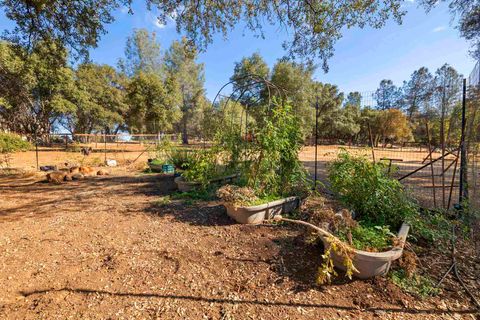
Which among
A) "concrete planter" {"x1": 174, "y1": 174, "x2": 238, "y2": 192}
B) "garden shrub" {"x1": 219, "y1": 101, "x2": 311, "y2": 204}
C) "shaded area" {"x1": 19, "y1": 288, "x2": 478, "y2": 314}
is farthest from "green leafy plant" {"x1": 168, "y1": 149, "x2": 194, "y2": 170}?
"shaded area" {"x1": 19, "y1": 288, "x2": 478, "y2": 314}

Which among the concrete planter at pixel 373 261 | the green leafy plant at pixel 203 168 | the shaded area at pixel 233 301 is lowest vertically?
the shaded area at pixel 233 301

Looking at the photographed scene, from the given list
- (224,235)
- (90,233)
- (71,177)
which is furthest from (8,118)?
(224,235)

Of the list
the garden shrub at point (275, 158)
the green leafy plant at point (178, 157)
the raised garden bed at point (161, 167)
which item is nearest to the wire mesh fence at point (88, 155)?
the green leafy plant at point (178, 157)

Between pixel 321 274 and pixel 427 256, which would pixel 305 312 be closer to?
pixel 321 274

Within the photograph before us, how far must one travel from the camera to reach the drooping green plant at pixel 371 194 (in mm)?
2822

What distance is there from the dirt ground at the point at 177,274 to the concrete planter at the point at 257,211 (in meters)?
0.14

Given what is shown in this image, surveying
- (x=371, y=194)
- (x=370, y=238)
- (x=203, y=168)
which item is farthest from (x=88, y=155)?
(x=370, y=238)

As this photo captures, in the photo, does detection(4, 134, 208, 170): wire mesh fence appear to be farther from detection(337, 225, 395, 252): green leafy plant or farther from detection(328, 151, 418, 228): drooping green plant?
detection(337, 225, 395, 252): green leafy plant

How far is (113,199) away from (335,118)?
29.3 m

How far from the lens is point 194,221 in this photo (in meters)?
3.53

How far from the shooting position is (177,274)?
2168 mm

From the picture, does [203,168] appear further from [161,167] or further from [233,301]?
[161,167]

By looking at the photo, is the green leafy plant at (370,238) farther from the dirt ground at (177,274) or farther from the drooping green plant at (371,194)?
the drooping green plant at (371,194)

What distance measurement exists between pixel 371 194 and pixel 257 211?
5.39 feet
